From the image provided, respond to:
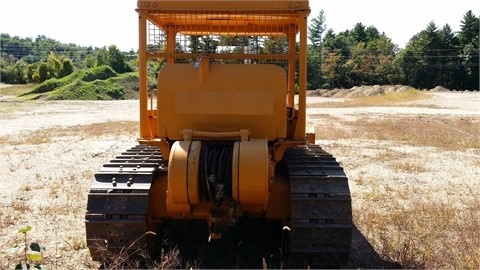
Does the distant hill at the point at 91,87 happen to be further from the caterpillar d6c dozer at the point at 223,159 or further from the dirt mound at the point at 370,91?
the caterpillar d6c dozer at the point at 223,159

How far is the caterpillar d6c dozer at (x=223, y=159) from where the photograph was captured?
5.00 m

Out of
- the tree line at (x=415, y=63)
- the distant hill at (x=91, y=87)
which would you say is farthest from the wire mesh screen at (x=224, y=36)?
the tree line at (x=415, y=63)

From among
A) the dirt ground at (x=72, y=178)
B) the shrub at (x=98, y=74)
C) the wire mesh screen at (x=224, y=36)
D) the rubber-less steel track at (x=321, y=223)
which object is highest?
the shrub at (x=98, y=74)

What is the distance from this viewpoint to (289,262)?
526cm

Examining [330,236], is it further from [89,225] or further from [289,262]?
[89,225]

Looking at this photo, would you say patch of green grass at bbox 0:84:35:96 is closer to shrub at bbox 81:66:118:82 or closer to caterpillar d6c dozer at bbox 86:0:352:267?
shrub at bbox 81:66:118:82

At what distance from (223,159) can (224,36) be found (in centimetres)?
189

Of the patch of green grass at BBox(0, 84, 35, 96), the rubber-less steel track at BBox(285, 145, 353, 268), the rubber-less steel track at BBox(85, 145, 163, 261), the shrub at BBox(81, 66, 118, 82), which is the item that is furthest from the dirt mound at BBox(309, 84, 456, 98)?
the rubber-less steel track at BBox(85, 145, 163, 261)

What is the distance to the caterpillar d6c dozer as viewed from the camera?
500 cm

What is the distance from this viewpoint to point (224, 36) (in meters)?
6.36

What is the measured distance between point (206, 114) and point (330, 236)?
1.65 m

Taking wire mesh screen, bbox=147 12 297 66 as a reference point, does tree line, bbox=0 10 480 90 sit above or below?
above

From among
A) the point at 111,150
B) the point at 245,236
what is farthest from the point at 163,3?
the point at 111,150

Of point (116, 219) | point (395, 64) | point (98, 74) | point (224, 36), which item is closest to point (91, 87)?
point (98, 74)
